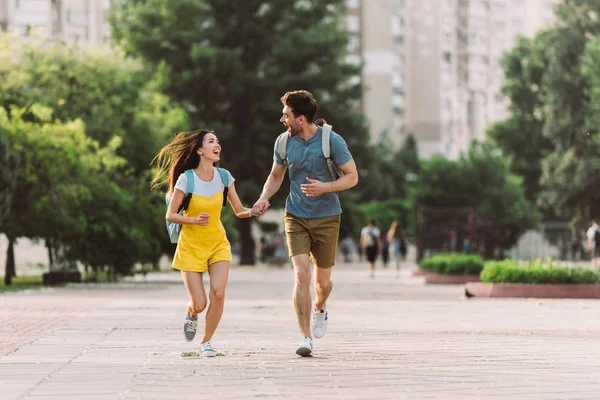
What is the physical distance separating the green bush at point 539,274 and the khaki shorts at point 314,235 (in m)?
12.9

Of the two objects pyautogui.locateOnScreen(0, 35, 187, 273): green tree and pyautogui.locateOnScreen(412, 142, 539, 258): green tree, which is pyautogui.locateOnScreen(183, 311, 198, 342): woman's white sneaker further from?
pyautogui.locateOnScreen(412, 142, 539, 258): green tree

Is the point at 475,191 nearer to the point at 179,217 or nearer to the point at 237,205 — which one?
the point at 237,205

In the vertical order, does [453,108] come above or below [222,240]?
above

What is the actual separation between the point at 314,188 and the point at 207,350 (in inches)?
58.9

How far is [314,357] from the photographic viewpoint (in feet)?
38.4

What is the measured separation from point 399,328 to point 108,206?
19.4 metres

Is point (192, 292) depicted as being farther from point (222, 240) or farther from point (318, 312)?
point (318, 312)

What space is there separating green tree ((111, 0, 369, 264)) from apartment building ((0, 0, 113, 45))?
75.9ft

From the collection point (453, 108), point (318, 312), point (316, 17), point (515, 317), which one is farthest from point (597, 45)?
point (453, 108)

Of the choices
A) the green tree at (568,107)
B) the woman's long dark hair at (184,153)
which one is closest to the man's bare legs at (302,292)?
the woman's long dark hair at (184,153)

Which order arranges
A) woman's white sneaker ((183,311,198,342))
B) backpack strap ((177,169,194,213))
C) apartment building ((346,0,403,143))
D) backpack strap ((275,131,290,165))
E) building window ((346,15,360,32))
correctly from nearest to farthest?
backpack strap ((177,169,194,213)), woman's white sneaker ((183,311,198,342)), backpack strap ((275,131,290,165)), building window ((346,15,360,32)), apartment building ((346,0,403,143))

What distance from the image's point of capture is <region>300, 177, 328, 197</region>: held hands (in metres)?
11.8

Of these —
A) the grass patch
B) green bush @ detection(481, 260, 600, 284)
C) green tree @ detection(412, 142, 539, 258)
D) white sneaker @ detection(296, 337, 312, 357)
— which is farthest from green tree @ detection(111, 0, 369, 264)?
white sneaker @ detection(296, 337, 312, 357)

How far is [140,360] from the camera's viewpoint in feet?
37.4
